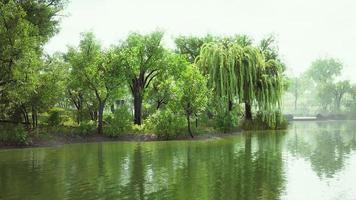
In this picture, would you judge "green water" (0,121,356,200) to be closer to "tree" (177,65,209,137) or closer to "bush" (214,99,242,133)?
"tree" (177,65,209,137)

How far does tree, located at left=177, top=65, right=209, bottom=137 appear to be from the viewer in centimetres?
4484

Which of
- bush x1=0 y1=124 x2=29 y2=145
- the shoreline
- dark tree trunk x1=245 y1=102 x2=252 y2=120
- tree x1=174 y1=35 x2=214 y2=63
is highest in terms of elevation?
tree x1=174 y1=35 x2=214 y2=63

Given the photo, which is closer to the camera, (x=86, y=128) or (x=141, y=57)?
(x=86, y=128)

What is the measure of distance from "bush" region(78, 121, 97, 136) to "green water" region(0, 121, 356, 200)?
38.5 feet

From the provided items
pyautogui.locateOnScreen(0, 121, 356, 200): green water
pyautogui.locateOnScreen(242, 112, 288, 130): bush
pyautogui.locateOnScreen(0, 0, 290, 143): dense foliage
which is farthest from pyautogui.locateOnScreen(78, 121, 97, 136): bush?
pyautogui.locateOnScreen(242, 112, 288, 130): bush

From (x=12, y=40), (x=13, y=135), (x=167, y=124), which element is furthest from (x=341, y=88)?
(x=12, y=40)

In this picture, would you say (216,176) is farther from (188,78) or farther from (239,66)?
(239,66)

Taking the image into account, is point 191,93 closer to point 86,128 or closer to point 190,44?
point 86,128

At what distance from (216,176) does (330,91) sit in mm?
111025

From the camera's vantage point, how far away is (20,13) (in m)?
35.0

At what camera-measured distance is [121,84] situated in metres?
49.7

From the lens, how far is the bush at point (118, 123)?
46.0m

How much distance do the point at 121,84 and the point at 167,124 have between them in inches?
356

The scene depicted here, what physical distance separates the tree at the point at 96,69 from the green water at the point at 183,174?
1433 cm
